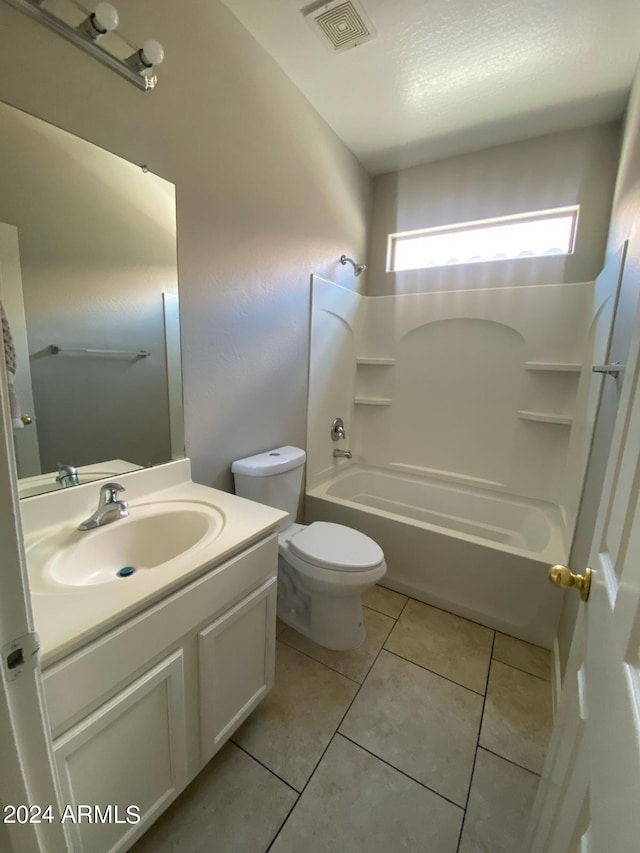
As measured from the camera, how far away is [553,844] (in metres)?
0.65

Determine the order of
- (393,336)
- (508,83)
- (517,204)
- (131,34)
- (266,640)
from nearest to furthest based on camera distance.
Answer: (131,34), (266,640), (508,83), (517,204), (393,336)

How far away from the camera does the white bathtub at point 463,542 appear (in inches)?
68.9

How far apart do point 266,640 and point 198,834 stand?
0.51 m

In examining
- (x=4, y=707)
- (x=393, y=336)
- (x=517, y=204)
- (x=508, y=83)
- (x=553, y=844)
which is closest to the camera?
(x=4, y=707)

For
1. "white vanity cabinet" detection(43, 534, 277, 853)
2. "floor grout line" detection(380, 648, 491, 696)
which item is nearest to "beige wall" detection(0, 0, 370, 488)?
"white vanity cabinet" detection(43, 534, 277, 853)

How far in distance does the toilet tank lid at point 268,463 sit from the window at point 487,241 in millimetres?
1757

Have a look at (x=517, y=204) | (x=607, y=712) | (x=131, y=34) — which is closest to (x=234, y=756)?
(x=607, y=712)

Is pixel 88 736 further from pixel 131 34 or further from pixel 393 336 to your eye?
pixel 393 336

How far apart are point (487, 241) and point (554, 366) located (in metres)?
0.98

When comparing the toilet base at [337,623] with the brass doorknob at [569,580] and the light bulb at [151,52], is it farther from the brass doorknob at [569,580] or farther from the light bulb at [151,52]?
the light bulb at [151,52]

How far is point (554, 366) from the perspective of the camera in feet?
7.10

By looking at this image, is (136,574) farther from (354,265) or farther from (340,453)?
(354,265)

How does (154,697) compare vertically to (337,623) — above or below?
above

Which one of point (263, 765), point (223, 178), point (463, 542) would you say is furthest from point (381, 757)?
point (223, 178)
